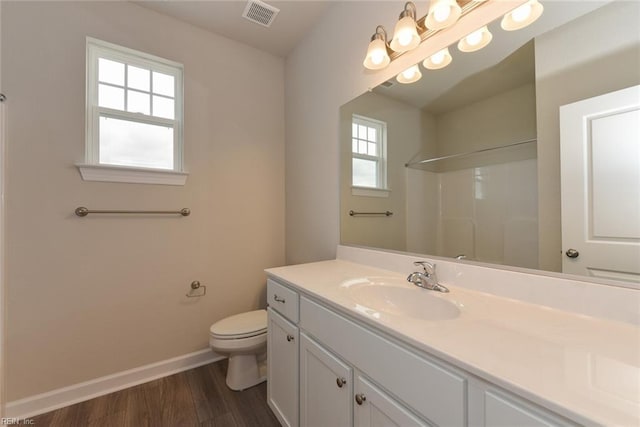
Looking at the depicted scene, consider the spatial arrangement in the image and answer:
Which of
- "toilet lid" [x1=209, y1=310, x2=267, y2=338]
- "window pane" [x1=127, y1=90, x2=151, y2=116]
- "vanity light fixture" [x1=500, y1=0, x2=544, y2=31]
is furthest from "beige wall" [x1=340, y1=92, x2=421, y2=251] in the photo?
"window pane" [x1=127, y1=90, x2=151, y2=116]

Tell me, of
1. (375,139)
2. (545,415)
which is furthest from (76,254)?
(545,415)

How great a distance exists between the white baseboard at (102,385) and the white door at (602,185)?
2.26 meters

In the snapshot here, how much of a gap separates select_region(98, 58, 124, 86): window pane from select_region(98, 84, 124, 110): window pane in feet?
0.16

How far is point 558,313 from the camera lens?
2.46ft

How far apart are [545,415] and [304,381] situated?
90 cm

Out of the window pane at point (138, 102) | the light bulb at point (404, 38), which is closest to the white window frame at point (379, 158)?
the light bulb at point (404, 38)

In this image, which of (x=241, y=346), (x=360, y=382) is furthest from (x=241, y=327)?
(x=360, y=382)

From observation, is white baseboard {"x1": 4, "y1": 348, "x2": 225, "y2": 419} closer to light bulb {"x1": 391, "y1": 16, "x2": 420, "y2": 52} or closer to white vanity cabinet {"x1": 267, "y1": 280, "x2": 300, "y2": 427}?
white vanity cabinet {"x1": 267, "y1": 280, "x2": 300, "y2": 427}

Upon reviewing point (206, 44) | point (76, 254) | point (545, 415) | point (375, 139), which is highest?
point (206, 44)

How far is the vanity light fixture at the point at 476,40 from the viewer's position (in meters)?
1.00

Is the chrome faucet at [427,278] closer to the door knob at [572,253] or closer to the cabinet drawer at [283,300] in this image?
the door knob at [572,253]

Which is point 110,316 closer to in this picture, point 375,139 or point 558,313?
point 375,139

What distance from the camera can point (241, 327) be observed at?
1647 millimetres

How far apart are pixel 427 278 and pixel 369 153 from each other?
83 cm
